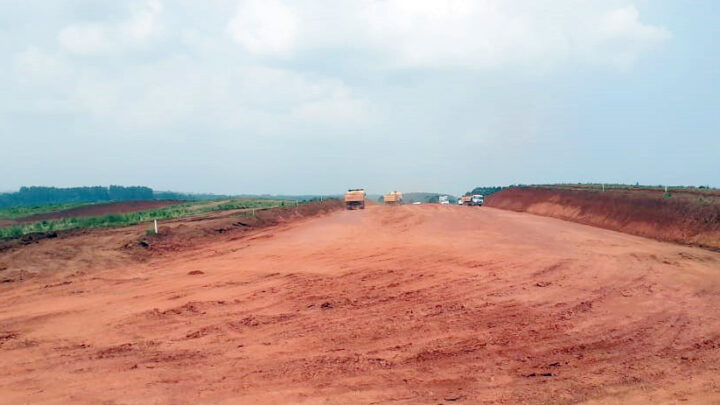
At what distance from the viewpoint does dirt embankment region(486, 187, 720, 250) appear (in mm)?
24203

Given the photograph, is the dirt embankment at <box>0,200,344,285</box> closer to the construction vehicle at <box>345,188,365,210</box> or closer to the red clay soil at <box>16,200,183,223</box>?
the construction vehicle at <box>345,188,365,210</box>

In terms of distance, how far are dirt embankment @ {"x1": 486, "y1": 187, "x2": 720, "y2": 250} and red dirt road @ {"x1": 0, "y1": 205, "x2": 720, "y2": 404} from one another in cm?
754

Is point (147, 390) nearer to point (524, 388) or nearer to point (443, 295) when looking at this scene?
point (524, 388)

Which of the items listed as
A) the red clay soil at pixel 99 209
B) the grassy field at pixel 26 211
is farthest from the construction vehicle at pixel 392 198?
the grassy field at pixel 26 211

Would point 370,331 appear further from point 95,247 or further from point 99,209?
point 99,209

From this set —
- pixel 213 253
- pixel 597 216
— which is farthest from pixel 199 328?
pixel 597 216

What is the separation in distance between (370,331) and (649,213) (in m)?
26.0

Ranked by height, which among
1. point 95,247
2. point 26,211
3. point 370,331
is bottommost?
point 370,331


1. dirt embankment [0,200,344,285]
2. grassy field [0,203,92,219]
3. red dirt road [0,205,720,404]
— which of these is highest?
grassy field [0,203,92,219]

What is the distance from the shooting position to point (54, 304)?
39.8 feet

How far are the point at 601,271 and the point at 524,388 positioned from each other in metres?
9.74

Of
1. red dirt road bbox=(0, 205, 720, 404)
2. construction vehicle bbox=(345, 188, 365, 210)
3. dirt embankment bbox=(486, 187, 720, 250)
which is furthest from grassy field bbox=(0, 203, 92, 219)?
dirt embankment bbox=(486, 187, 720, 250)

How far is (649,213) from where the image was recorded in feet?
96.5

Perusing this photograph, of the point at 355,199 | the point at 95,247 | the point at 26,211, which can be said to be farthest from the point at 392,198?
the point at 26,211
